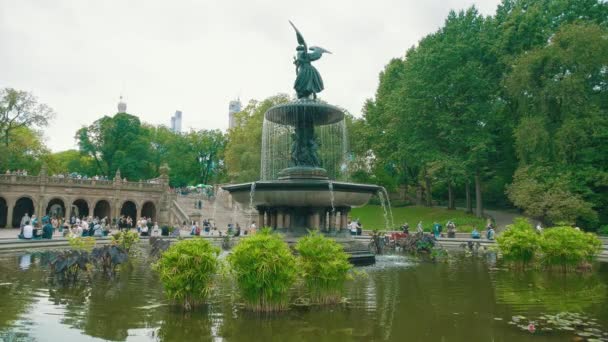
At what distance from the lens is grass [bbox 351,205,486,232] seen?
35.6 metres

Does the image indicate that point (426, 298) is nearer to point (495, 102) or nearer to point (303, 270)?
point (303, 270)

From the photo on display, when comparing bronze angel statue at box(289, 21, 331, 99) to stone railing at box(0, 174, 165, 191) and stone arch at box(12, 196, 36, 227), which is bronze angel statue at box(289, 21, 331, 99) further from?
stone arch at box(12, 196, 36, 227)

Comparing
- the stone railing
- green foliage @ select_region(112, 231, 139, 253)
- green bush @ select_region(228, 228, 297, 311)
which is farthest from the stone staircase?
green bush @ select_region(228, 228, 297, 311)

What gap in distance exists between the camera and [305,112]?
661 inches

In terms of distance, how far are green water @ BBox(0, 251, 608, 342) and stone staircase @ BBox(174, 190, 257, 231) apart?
3494 cm

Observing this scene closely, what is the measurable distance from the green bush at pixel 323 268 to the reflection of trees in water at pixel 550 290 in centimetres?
323

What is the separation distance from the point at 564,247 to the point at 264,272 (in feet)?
32.1

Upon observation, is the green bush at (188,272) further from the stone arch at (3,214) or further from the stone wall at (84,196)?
the stone arch at (3,214)

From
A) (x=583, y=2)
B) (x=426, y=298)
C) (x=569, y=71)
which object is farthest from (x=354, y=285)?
(x=583, y=2)

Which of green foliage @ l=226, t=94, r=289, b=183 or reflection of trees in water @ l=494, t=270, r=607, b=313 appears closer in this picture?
reflection of trees in water @ l=494, t=270, r=607, b=313

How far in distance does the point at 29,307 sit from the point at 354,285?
619 cm

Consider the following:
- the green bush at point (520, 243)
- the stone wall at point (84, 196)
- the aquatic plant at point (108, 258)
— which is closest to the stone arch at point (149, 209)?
the stone wall at point (84, 196)

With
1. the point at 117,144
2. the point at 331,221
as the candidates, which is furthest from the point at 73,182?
the point at 331,221

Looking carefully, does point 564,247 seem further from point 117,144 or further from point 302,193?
point 117,144
